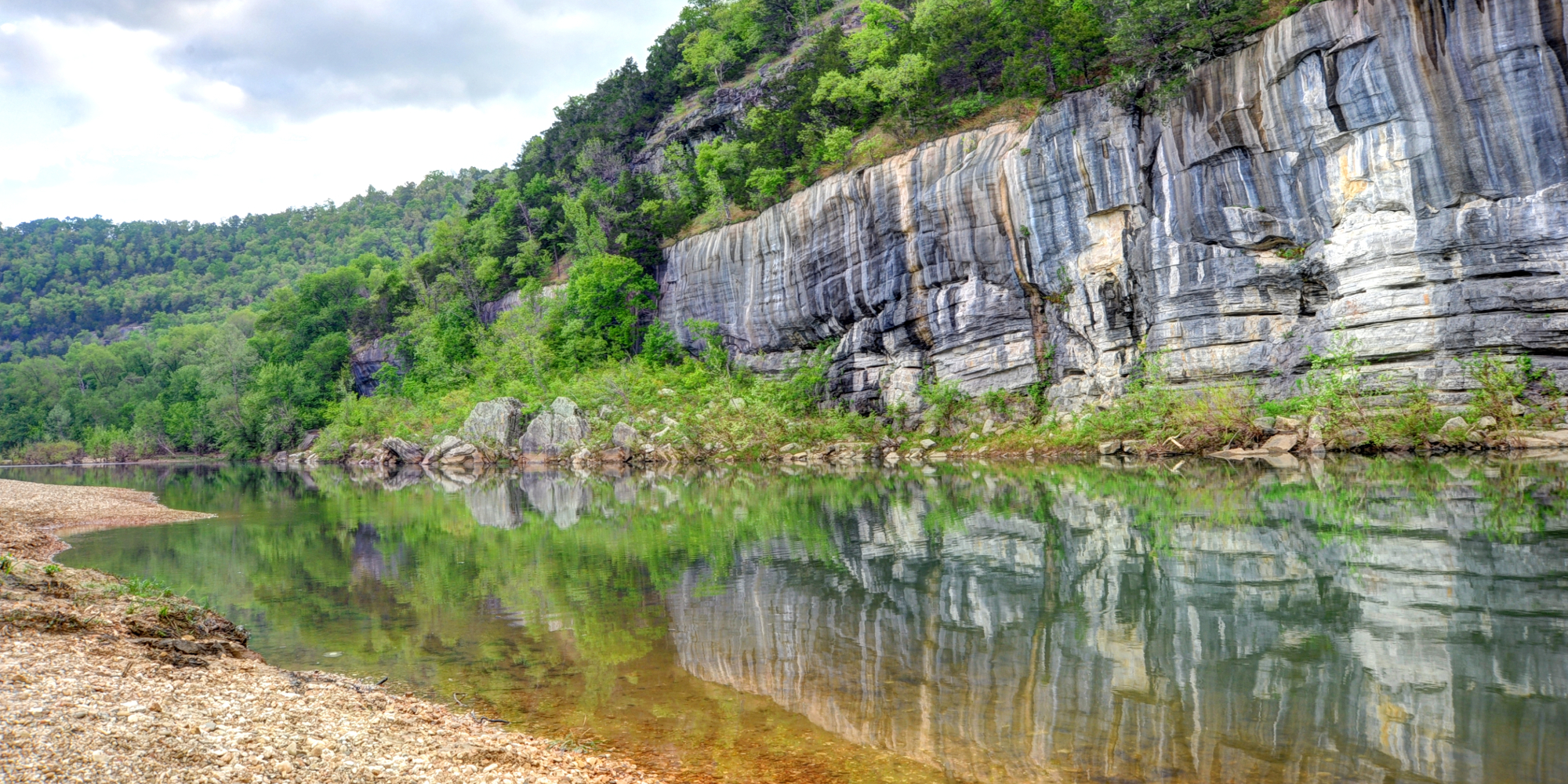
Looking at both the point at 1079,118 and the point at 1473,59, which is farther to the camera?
the point at 1079,118

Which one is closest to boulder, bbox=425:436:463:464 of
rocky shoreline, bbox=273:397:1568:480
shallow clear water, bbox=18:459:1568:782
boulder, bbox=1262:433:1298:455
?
rocky shoreline, bbox=273:397:1568:480

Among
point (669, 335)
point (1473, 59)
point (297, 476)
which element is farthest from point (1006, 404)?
point (297, 476)

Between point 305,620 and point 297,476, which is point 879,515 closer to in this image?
point 305,620

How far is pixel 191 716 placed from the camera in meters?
5.43

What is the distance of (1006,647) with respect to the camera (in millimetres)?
8141

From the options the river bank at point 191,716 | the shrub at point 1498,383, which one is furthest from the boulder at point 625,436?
the river bank at point 191,716

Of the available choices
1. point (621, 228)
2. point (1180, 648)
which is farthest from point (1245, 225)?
point (621, 228)

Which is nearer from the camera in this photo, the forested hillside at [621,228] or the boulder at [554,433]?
the forested hillside at [621,228]

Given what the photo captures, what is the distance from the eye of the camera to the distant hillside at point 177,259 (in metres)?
122

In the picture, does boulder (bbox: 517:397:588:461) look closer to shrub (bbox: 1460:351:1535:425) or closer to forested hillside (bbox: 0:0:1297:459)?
forested hillside (bbox: 0:0:1297:459)

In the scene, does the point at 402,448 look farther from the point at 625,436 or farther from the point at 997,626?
the point at 997,626

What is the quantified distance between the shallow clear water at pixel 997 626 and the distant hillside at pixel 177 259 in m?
109

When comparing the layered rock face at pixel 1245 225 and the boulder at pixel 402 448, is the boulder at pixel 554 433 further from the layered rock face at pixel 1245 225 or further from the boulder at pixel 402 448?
the layered rock face at pixel 1245 225

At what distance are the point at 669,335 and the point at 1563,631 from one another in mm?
46192
